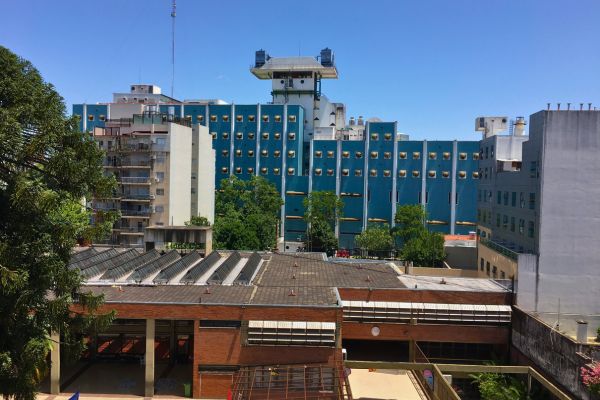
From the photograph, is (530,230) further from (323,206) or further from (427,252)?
(323,206)

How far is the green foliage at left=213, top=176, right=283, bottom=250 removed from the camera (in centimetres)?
6228

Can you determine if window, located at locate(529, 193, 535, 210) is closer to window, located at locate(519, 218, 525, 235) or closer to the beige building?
window, located at locate(519, 218, 525, 235)

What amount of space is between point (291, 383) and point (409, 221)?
53854 millimetres

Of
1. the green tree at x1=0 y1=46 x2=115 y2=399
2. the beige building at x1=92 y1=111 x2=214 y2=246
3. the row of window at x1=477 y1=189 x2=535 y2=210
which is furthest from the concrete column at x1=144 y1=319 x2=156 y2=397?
the beige building at x1=92 y1=111 x2=214 y2=246

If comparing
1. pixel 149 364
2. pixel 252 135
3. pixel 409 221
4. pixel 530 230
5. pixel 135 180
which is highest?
pixel 252 135

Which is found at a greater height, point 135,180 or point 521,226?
point 135,180

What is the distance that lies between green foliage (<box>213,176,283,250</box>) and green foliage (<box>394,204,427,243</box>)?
19592mm

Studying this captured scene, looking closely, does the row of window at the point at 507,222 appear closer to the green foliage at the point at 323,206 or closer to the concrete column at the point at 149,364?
the concrete column at the point at 149,364

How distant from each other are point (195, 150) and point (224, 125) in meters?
15.9

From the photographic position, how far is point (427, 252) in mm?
60219

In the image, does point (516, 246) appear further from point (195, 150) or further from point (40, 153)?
point (195, 150)

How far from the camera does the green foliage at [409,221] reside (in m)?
72.3

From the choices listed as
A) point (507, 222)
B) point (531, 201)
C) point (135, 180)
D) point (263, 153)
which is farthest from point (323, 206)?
point (531, 201)

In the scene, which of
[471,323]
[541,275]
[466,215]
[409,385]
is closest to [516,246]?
[541,275]
